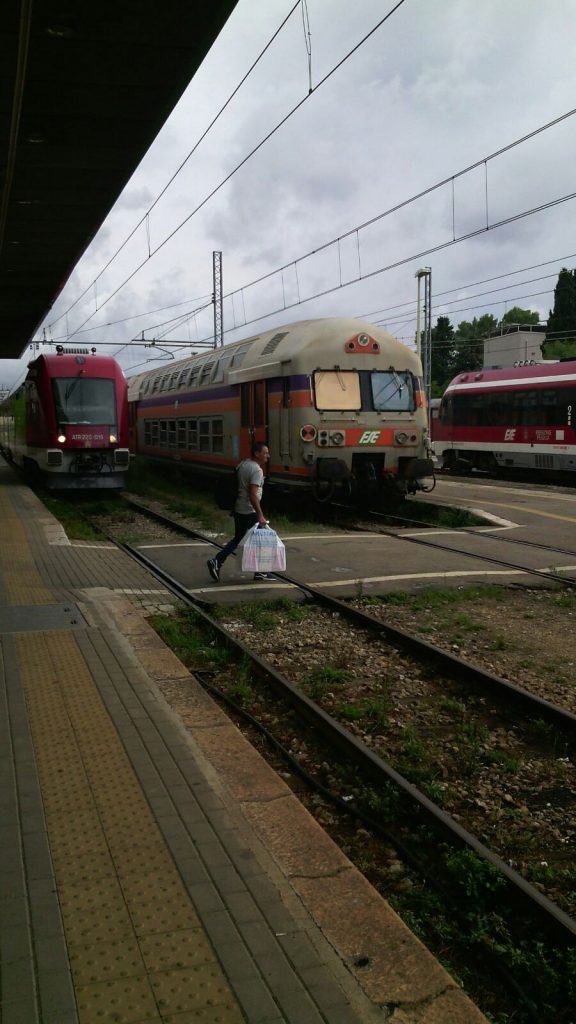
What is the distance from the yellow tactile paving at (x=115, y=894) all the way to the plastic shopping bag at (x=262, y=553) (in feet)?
13.0

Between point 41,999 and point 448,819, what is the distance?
2.13 meters

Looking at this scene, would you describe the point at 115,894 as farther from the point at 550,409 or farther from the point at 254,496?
the point at 550,409

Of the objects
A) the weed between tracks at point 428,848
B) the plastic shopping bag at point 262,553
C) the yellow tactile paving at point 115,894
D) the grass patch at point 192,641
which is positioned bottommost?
the weed between tracks at point 428,848

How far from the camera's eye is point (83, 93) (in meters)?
9.88

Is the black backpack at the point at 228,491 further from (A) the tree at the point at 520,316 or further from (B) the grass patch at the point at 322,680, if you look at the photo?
(A) the tree at the point at 520,316


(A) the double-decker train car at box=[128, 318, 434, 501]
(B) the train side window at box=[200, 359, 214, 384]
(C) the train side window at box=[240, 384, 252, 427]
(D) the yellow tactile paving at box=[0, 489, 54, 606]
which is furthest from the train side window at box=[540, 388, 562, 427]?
(D) the yellow tactile paving at box=[0, 489, 54, 606]

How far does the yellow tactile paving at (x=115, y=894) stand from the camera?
249cm

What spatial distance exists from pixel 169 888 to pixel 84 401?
16.5 m

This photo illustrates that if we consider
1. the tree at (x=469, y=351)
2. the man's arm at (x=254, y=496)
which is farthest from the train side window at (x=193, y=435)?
the tree at (x=469, y=351)

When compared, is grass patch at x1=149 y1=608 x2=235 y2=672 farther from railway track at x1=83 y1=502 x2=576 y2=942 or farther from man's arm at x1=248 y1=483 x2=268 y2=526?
man's arm at x1=248 y1=483 x2=268 y2=526

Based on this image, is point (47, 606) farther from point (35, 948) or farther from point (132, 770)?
point (35, 948)

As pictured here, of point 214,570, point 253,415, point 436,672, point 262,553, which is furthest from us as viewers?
point 253,415

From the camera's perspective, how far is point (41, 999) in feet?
8.06

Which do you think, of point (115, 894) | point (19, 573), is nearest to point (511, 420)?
point (19, 573)
